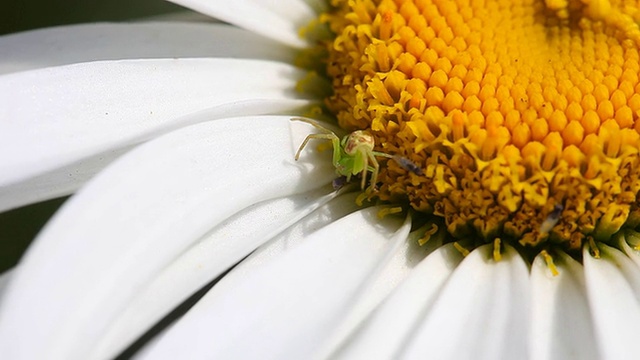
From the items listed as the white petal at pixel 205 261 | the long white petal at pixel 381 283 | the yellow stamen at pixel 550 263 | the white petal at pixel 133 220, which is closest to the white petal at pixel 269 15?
the white petal at pixel 133 220

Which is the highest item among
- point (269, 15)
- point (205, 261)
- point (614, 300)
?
point (269, 15)

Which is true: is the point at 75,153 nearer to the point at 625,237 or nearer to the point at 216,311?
the point at 216,311

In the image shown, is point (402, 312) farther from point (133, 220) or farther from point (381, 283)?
point (133, 220)

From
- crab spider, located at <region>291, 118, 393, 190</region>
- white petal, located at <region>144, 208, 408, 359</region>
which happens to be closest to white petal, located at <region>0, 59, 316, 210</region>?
crab spider, located at <region>291, 118, 393, 190</region>

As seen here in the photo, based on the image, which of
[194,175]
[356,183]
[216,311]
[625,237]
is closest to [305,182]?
[356,183]

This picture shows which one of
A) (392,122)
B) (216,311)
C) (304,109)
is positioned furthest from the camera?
(304,109)

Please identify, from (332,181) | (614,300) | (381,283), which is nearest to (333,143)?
(332,181)

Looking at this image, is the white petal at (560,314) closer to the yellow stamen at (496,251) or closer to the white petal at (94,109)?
the yellow stamen at (496,251)
